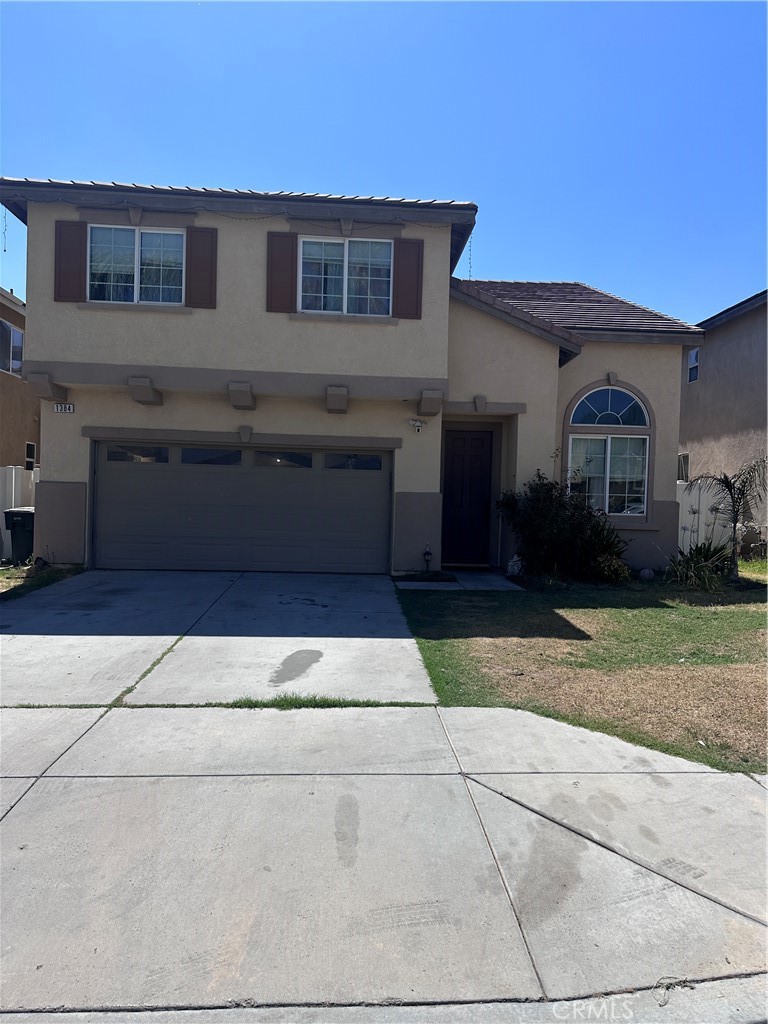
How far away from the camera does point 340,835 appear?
11.9ft

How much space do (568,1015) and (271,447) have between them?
34.2 feet

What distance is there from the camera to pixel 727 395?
17922 millimetres

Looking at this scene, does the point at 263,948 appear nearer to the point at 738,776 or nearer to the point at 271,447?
the point at 738,776

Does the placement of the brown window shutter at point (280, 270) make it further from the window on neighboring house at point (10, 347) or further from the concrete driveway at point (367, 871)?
the window on neighboring house at point (10, 347)

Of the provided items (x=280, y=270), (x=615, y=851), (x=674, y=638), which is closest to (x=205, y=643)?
(x=615, y=851)

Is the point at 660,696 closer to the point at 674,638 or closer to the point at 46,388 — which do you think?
the point at 674,638

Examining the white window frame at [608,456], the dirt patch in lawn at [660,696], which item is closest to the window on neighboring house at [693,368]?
the white window frame at [608,456]

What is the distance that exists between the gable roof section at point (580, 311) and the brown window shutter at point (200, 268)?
13.6ft

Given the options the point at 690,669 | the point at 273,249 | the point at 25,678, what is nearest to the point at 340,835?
the point at 25,678

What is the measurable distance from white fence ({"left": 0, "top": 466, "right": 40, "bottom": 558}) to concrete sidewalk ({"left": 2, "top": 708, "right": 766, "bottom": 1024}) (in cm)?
939

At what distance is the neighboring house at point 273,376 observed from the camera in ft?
37.2

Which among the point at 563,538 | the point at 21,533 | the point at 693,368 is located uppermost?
the point at 693,368

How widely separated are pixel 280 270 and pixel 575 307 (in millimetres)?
6523
